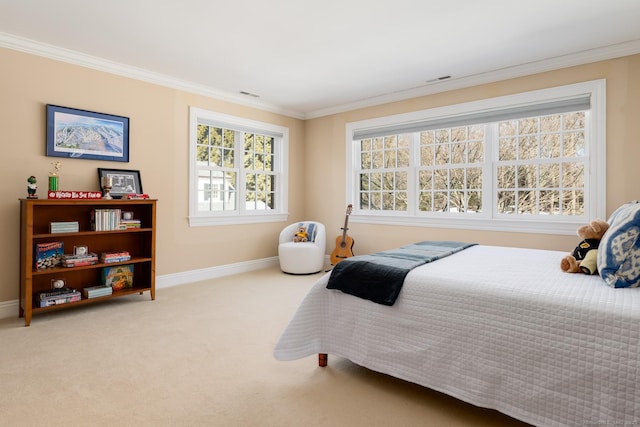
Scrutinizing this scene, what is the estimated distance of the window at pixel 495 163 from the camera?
3717 millimetres

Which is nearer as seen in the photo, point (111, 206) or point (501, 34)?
point (501, 34)

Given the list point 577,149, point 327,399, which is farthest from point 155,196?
point 577,149

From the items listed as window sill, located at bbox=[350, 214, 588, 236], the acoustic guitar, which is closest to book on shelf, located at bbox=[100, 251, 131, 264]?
the acoustic guitar

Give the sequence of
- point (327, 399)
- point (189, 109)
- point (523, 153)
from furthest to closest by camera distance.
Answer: point (189, 109) < point (523, 153) < point (327, 399)

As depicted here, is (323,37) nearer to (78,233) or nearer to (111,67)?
(111,67)

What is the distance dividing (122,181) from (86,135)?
1.83 feet

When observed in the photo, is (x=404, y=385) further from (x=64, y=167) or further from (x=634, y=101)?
(x=64, y=167)

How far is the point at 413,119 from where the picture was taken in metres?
4.80

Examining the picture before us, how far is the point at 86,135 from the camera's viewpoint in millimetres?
3695

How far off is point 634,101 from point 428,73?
194 cm

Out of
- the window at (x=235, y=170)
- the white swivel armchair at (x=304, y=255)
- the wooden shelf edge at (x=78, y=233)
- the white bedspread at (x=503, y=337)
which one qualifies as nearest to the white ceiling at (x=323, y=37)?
the window at (x=235, y=170)

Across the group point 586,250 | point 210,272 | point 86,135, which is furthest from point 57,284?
point 586,250

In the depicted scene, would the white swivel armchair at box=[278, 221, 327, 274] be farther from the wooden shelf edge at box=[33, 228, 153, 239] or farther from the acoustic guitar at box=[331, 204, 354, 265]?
the wooden shelf edge at box=[33, 228, 153, 239]

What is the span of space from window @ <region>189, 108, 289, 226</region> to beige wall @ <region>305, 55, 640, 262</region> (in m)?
0.61
